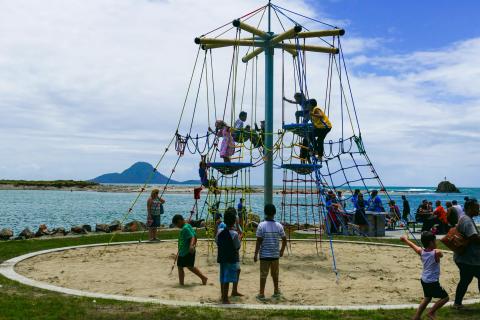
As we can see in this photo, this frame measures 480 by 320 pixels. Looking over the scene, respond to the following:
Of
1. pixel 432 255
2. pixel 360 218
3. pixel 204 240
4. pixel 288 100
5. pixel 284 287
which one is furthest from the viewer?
pixel 360 218

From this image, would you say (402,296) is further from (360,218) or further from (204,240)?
(360,218)

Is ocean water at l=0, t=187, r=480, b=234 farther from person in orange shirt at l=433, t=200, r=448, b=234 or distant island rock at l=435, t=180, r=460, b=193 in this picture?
distant island rock at l=435, t=180, r=460, b=193

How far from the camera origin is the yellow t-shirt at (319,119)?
537 inches

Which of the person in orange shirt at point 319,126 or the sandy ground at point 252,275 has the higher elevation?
the person in orange shirt at point 319,126

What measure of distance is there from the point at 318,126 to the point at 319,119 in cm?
20

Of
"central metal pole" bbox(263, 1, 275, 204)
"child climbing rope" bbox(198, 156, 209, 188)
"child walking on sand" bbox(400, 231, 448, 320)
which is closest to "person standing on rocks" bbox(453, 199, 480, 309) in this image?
"child walking on sand" bbox(400, 231, 448, 320)

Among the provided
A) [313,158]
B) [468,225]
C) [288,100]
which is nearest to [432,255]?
Answer: [468,225]

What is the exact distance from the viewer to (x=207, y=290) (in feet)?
34.1

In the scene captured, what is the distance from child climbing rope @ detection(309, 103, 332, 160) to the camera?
13.6 m

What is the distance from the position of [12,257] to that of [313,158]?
888 cm

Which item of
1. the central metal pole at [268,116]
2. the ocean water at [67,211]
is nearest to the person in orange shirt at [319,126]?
the central metal pole at [268,116]

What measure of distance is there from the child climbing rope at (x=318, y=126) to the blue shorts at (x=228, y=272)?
5.45 meters

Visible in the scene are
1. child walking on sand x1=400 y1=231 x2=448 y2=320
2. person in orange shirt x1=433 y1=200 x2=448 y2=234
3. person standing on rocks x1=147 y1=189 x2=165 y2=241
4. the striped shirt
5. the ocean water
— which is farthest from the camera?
the ocean water

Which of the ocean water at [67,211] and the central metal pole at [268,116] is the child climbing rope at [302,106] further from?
the ocean water at [67,211]
